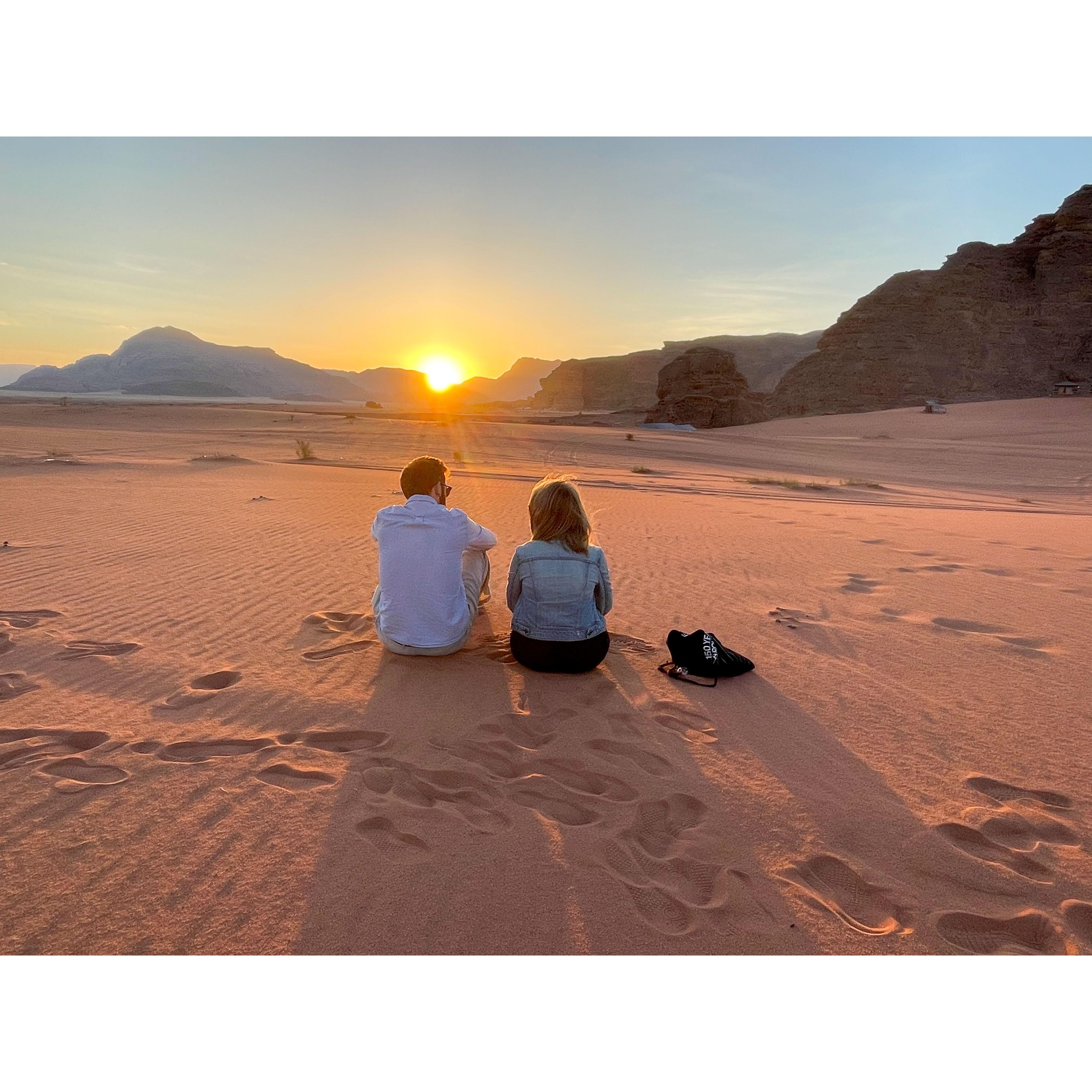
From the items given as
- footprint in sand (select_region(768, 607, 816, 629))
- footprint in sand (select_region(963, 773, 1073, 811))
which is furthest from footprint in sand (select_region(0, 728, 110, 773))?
footprint in sand (select_region(768, 607, 816, 629))

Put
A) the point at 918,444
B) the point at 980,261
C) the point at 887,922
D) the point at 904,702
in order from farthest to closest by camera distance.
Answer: the point at 980,261
the point at 918,444
the point at 904,702
the point at 887,922

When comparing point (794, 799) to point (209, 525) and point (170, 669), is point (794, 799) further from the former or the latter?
point (209, 525)

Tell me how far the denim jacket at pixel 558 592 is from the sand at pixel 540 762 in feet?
1.02

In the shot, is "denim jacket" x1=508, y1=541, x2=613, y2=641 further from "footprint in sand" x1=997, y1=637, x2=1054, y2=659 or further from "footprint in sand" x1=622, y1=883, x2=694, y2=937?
"footprint in sand" x1=997, y1=637, x2=1054, y2=659

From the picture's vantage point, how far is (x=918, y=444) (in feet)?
103

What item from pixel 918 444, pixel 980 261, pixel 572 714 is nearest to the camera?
pixel 572 714

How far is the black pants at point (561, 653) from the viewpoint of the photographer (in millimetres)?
4051

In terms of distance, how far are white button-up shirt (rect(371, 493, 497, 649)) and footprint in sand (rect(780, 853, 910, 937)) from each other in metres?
2.39

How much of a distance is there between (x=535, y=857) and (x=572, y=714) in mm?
1208

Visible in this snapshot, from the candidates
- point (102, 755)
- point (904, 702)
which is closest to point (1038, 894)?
point (904, 702)

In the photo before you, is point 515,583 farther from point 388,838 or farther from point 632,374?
point 632,374

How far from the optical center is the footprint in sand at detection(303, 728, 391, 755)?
10.8 ft

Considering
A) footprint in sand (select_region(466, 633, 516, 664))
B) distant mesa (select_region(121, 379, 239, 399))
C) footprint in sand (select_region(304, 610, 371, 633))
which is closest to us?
footprint in sand (select_region(466, 633, 516, 664))

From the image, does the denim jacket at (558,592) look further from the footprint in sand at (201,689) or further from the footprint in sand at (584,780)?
the footprint in sand at (201,689)
